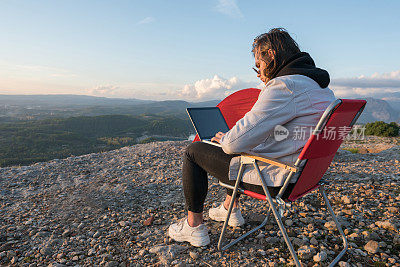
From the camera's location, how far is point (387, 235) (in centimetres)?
308

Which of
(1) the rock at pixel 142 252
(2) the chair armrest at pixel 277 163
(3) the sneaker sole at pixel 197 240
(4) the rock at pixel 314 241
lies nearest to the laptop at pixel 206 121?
(2) the chair armrest at pixel 277 163

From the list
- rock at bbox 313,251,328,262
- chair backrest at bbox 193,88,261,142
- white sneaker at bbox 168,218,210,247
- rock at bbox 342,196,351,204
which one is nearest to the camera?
rock at bbox 313,251,328,262

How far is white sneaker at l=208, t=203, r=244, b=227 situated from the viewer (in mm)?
3451

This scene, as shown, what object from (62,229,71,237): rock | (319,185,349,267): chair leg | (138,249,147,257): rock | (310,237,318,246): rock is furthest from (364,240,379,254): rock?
(62,229,71,237): rock

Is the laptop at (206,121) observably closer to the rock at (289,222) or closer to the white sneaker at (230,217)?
the white sneaker at (230,217)

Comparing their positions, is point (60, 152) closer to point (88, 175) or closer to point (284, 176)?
point (88, 175)

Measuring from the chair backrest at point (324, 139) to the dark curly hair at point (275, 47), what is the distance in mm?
699

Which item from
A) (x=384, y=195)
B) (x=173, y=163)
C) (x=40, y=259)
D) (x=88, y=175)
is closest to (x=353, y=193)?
(x=384, y=195)

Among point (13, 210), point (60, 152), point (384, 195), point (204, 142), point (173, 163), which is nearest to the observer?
point (204, 142)

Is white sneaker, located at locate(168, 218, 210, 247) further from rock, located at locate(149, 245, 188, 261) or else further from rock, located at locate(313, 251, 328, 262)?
rock, located at locate(313, 251, 328, 262)

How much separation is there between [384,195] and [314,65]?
3.37m

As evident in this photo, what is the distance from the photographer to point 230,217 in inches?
137

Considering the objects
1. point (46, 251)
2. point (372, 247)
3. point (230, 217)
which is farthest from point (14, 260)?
point (372, 247)

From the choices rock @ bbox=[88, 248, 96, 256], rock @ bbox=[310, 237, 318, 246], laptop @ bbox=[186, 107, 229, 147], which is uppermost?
laptop @ bbox=[186, 107, 229, 147]
